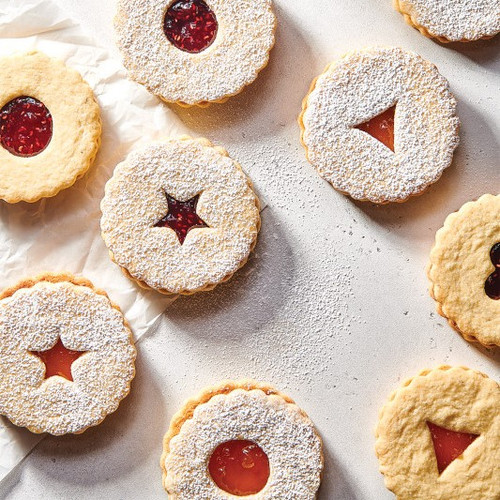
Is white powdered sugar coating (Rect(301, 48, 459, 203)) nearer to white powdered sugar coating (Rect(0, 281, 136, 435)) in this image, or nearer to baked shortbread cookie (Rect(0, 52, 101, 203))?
baked shortbread cookie (Rect(0, 52, 101, 203))

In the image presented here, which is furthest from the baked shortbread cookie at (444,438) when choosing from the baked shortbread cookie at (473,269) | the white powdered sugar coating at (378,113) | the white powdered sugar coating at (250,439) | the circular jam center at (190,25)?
the circular jam center at (190,25)

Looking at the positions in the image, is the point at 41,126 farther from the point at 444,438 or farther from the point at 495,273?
the point at 444,438

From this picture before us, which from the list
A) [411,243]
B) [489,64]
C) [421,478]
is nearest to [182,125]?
[411,243]

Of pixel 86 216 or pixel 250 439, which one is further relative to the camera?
pixel 86 216

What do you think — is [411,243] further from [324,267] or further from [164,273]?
[164,273]

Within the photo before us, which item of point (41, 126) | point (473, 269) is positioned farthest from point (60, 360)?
point (473, 269)
